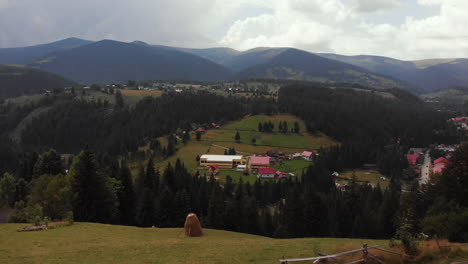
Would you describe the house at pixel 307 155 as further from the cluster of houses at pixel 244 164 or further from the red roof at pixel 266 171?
the red roof at pixel 266 171

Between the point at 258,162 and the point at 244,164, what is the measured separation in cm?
483

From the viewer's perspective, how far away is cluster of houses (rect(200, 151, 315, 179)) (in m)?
99.4

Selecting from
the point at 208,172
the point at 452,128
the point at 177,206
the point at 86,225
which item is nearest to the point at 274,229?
the point at 177,206

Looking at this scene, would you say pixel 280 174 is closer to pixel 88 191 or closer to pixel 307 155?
pixel 307 155

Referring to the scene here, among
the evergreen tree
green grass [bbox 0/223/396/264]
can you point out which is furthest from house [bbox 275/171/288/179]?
green grass [bbox 0/223/396/264]

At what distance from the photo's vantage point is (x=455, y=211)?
32.1m

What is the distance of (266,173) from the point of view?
9856cm

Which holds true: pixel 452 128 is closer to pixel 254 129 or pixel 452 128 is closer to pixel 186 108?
pixel 254 129

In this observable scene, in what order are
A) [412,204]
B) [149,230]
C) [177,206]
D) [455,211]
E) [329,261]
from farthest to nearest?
[177,206], [412,204], [149,230], [455,211], [329,261]

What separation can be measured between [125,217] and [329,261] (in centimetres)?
4050

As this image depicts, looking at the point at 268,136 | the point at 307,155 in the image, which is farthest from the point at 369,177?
the point at 268,136

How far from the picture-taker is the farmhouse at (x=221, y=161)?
349ft

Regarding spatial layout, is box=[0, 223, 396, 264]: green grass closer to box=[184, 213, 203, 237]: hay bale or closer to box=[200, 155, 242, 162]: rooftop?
box=[184, 213, 203, 237]: hay bale

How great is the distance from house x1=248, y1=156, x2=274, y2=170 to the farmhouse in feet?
12.2
